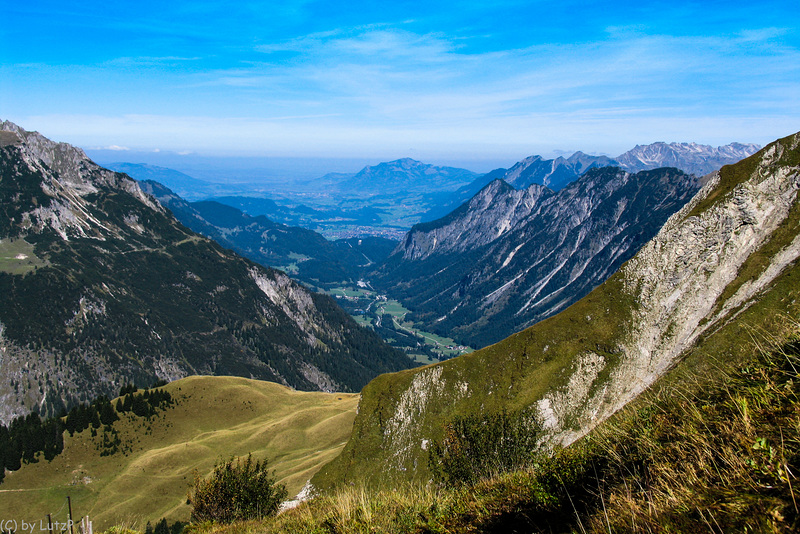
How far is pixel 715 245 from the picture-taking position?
92.1 m

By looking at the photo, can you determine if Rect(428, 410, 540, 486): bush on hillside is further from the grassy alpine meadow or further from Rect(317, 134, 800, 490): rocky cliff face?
the grassy alpine meadow

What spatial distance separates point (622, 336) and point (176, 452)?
104 metres

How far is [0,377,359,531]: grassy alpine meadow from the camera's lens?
83562mm

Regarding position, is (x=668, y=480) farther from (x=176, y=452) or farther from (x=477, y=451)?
(x=176, y=452)

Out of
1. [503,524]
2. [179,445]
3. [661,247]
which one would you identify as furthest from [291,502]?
[661,247]

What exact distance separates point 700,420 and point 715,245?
103m

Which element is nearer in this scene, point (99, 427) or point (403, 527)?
point (403, 527)

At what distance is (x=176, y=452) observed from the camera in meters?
99.8

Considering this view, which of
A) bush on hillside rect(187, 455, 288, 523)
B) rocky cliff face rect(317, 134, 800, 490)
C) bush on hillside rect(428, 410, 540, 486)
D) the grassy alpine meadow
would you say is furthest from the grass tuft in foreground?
the grassy alpine meadow

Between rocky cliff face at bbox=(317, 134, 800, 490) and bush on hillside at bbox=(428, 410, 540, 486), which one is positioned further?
rocky cliff face at bbox=(317, 134, 800, 490)

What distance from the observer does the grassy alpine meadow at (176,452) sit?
83.6 meters

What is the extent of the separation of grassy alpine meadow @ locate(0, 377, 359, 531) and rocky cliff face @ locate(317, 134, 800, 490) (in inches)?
720

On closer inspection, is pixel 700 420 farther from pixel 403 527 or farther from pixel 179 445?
pixel 179 445

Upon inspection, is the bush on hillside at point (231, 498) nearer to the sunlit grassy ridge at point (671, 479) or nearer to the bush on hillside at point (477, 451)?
the bush on hillside at point (477, 451)
